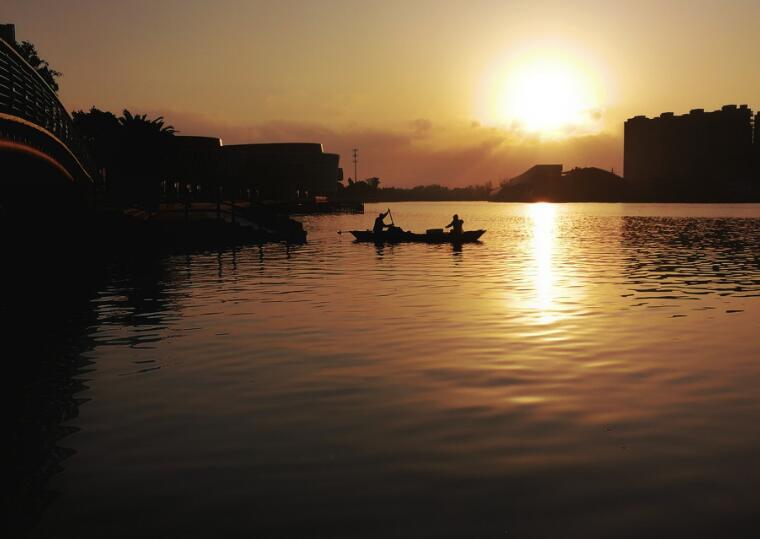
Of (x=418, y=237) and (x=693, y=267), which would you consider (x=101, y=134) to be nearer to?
(x=418, y=237)

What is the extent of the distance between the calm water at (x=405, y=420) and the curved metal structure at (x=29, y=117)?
7.84 meters

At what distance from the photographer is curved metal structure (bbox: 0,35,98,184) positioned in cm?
2696

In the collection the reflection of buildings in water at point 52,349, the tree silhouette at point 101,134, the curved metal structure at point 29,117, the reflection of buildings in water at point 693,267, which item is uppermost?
the tree silhouette at point 101,134

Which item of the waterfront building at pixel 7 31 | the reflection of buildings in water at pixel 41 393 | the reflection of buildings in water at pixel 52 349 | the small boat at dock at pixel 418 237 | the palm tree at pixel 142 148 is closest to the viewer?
the reflection of buildings in water at pixel 41 393

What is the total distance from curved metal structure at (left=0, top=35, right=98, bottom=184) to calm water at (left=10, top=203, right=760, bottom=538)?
25.7 feet

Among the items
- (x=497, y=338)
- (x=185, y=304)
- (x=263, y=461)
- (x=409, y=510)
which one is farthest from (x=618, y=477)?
(x=185, y=304)

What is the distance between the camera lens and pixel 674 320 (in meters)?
20.7

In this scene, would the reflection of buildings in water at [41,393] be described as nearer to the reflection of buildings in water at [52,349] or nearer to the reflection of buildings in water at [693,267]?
the reflection of buildings in water at [52,349]

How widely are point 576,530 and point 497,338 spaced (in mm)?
10833

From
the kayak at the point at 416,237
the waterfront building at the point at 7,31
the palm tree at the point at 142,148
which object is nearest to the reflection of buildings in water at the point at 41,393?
the waterfront building at the point at 7,31

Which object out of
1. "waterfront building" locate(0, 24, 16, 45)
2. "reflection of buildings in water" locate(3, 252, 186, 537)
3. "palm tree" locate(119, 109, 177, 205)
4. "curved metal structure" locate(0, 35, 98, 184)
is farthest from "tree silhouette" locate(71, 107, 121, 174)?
"reflection of buildings in water" locate(3, 252, 186, 537)

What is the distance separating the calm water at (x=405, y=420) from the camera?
7.37m

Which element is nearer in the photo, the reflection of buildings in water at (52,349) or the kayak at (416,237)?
the reflection of buildings in water at (52,349)

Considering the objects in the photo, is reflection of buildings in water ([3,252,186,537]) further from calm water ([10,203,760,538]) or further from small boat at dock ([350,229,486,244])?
small boat at dock ([350,229,486,244])
